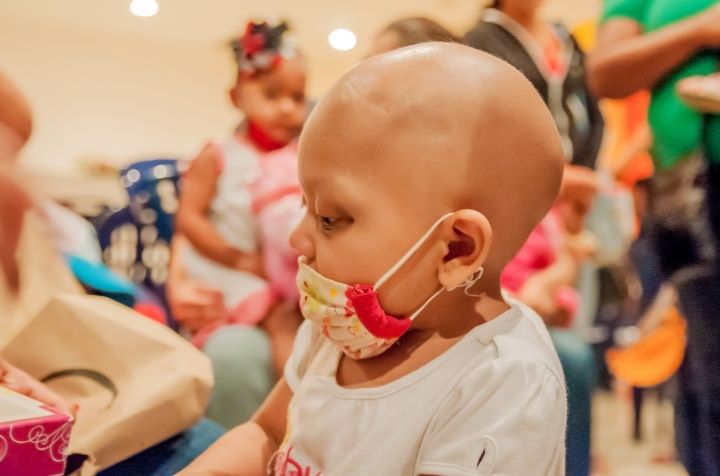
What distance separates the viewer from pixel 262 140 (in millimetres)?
1321

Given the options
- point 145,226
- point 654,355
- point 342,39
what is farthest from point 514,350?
point 342,39

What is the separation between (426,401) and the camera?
1.82ft

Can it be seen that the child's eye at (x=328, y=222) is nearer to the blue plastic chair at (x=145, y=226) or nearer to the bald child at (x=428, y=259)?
the bald child at (x=428, y=259)

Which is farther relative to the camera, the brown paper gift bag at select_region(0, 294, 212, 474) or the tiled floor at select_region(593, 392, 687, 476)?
the tiled floor at select_region(593, 392, 687, 476)

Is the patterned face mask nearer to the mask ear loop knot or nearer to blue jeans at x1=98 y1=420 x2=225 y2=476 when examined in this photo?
the mask ear loop knot

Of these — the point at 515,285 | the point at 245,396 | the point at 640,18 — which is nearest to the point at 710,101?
the point at 640,18

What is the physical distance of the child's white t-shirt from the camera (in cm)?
51

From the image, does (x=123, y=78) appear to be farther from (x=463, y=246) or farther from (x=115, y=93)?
(x=463, y=246)

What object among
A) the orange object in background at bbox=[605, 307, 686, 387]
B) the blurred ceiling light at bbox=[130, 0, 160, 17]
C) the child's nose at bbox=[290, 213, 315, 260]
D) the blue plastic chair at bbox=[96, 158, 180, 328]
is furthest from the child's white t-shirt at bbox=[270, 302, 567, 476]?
the blurred ceiling light at bbox=[130, 0, 160, 17]

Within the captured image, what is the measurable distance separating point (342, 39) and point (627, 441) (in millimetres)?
3075

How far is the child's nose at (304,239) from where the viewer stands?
58 centimetres

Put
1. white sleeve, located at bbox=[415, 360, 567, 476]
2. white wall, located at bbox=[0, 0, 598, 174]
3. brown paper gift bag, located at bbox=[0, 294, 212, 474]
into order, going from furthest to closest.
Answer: white wall, located at bbox=[0, 0, 598, 174]
brown paper gift bag, located at bbox=[0, 294, 212, 474]
white sleeve, located at bbox=[415, 360, 567, 476]

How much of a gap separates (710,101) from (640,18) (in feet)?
0.81

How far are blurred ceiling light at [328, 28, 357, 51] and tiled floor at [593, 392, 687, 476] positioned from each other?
2.57 metres
